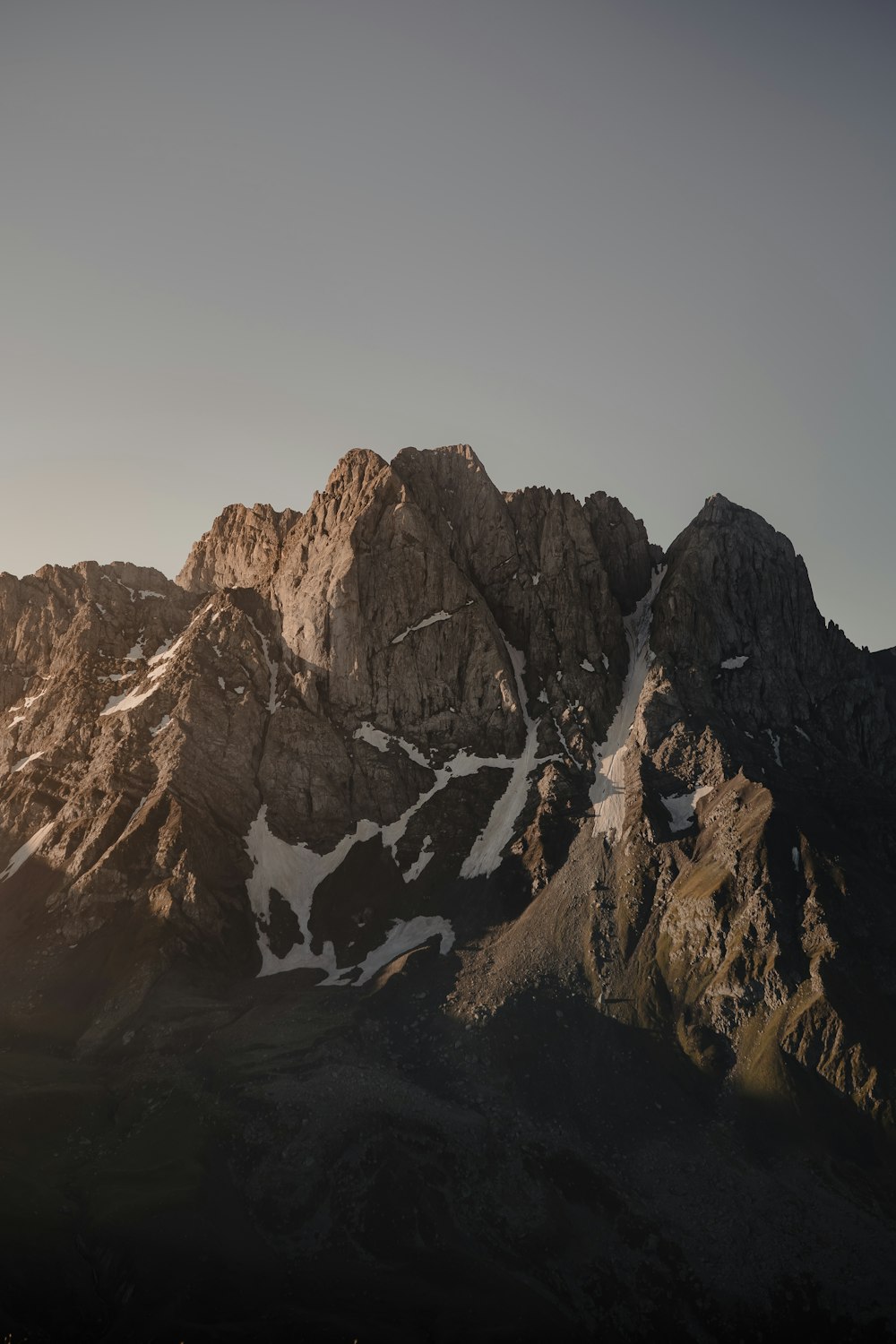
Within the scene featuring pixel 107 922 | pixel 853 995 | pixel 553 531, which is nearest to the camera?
pixel 853 995

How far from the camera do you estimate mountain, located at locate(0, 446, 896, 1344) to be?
286 feet

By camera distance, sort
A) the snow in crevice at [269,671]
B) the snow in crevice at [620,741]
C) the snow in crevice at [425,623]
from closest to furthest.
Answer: the snow in crevice at [620,741] → the snow in crevice at [269,671] → the snow in crevice at [425,623]

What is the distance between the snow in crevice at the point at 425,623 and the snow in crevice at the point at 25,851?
72.2 m

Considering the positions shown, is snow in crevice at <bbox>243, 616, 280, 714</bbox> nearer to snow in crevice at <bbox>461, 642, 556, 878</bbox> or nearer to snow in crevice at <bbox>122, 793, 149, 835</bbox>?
snow in crevice at <bbox>122, 793, 149, 835</bbox>

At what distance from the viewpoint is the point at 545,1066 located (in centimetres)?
11612

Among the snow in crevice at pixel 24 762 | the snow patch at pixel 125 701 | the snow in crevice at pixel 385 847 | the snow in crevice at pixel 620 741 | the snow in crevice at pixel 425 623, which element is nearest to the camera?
the snow in crevice at pixel 385 847

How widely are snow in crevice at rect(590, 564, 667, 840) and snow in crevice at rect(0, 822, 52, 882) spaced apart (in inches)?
3696

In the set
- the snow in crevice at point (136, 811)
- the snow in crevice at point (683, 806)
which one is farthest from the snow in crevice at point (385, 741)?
the snow in crevice at point (683, 806)

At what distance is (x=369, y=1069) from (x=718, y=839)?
64678mm

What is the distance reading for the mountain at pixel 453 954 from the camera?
286ft

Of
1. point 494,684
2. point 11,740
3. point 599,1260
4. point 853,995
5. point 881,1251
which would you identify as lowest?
point 599,1260

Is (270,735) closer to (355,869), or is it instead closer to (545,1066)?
(355,869)

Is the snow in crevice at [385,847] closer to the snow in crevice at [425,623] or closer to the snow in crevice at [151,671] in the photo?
the snow in crevice at [425,623]

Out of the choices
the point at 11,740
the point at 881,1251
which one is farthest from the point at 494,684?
the point at 881,1251
